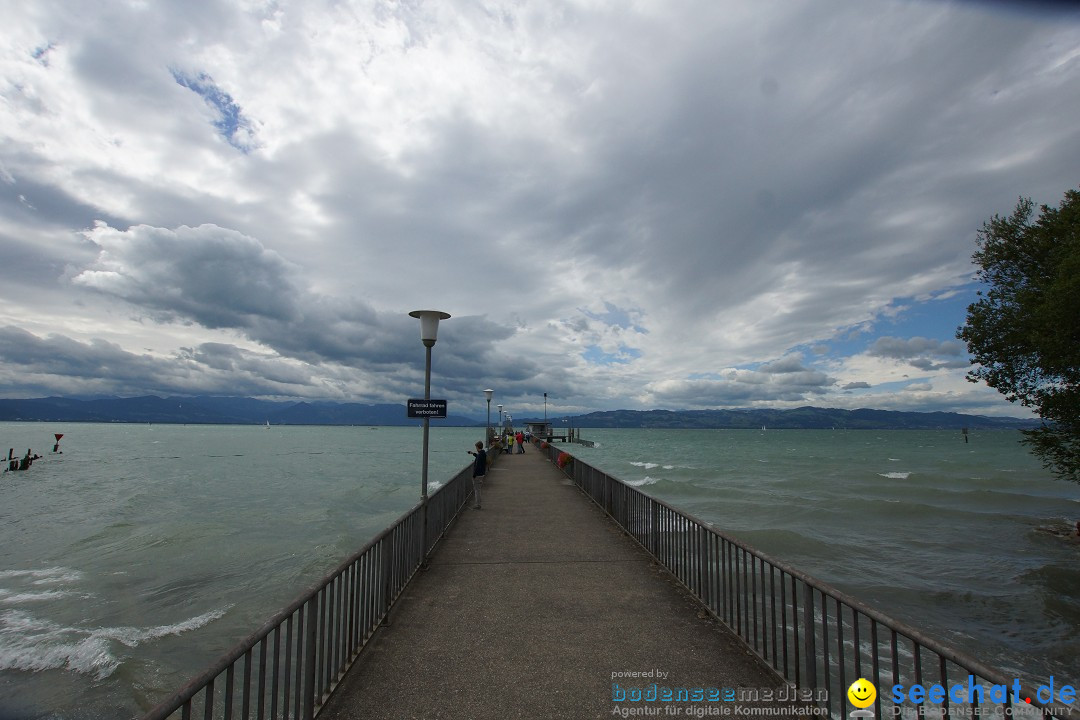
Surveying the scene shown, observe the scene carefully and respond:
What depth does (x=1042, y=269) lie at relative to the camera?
51.2 feet

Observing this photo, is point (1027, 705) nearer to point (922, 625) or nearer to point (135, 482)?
point (922, 625)

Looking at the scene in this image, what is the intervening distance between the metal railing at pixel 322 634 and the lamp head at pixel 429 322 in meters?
2.41

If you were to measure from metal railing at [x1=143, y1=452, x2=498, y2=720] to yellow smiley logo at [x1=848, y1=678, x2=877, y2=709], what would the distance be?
11.3 ft

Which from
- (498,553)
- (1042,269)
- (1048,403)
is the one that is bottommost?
(498,553)

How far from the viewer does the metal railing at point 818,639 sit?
2.74 metres

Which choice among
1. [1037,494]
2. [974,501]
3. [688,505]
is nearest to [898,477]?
[1037,494]

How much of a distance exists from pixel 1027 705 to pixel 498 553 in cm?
671

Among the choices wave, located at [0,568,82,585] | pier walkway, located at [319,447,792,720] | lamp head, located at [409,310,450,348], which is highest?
lamp head, located at [409,310,450,348]

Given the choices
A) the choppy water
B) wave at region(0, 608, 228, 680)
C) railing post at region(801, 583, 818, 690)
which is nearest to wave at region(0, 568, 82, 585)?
wave at region(0, 608, 228, 680)

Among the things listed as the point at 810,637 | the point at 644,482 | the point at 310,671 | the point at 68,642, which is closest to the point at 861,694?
the point at 810,637

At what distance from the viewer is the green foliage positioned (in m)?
13.2

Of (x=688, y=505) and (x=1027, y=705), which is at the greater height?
(x=1027, y=705)

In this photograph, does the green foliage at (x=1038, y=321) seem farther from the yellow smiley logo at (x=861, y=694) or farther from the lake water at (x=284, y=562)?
the yellow smiley logo at (x=861, y=694)

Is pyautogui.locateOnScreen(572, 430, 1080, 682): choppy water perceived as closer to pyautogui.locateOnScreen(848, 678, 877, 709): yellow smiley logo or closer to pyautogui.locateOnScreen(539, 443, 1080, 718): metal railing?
pyautogui.locateOnScreen(539, 443, 1080, 718): metal railing
